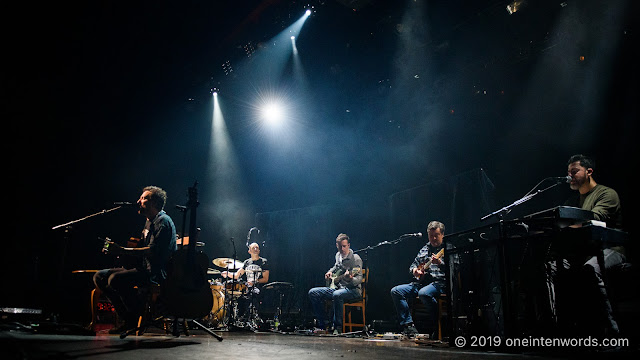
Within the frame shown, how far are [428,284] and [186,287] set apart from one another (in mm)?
3674

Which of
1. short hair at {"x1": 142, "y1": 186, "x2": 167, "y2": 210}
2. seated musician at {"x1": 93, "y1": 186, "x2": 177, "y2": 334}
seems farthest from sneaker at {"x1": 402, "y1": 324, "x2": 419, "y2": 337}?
A: short hair at {"x1": 142, "y1": 186, "x2": 167, "y2": 210}

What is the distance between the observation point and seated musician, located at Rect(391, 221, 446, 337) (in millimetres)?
5582

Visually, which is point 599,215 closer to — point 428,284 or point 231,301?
point 428,284

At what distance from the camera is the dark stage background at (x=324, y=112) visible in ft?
17.6

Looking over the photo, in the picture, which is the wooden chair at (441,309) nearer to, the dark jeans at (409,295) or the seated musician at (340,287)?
the dark jeans at (409,295)

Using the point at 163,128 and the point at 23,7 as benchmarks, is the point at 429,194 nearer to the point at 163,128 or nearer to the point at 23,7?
the point at 163,128

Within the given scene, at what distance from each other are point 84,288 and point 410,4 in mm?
7613

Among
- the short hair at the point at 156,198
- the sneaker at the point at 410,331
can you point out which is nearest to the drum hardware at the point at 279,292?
the sneaker at the point at 410,331

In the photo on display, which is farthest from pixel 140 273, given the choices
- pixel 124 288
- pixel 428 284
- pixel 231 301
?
pixel 428 284

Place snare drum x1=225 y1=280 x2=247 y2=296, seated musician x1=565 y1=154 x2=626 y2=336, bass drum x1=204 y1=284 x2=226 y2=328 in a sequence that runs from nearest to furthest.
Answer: seated musician x1=565 y1=154 x2=626 y2=336
bass drum x1=204 y1=284 x2=226 y2=328
snare drum x1=225 y1=280 x2=247 y2=296

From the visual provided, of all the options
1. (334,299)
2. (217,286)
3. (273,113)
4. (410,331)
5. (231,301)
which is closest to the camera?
(410,331)

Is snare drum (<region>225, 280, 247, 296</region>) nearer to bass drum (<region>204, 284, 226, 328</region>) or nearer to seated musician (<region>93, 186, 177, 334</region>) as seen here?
bass drum (<region>204, 284, 226, 328</region>)

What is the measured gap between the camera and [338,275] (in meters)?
7.25

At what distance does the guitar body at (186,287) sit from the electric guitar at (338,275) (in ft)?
11.2
